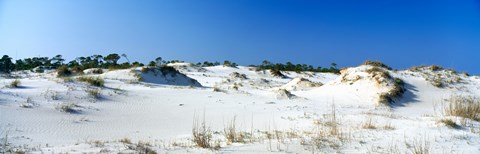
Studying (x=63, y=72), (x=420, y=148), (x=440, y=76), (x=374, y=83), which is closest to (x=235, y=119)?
(x=420, y=148)

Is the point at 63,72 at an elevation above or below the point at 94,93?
above

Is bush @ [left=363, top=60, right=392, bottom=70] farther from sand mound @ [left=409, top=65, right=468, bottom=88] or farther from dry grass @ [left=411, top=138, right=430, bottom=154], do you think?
dry grass @ [left=411, top=138, right=430, bottom=154]

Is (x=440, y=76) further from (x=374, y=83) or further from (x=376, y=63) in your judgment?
(x=374, y=83)

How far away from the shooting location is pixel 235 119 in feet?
32.9

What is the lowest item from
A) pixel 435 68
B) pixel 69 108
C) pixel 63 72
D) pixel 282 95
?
pixel 69 108

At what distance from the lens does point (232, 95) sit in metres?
14.2

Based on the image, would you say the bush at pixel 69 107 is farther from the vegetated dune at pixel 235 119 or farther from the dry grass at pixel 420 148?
the dry grass at pixel 420 148

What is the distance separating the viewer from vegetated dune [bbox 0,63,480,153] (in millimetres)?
6137

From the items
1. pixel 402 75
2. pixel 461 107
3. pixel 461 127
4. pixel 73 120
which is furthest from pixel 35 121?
pixel 402 75

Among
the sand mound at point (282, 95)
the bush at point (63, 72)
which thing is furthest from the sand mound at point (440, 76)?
the bush at point (63, 72)

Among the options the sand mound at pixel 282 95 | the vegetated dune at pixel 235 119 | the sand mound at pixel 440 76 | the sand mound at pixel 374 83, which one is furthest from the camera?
the sand mound at pixel 440 76

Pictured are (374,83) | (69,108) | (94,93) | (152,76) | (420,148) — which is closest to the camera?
(420,148)

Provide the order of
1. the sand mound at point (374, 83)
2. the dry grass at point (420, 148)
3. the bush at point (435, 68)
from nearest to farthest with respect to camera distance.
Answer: the dry grass at point (420, 148) → the sand mound at point (374, 83) → the bush at point (435, 68)

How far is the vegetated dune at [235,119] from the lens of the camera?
20.1ft
